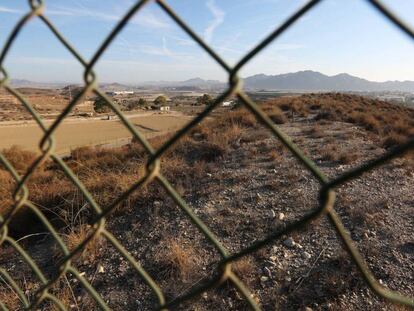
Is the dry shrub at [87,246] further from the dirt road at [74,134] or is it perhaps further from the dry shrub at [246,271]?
the dirt road at [74,134]

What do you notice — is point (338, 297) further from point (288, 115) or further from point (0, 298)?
point (288, 115)

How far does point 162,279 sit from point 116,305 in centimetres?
45

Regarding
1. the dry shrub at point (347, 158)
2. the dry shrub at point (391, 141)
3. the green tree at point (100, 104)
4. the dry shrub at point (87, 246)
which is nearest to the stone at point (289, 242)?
the dry shrub at point (87, 246)

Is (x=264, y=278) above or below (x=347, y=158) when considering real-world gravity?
below

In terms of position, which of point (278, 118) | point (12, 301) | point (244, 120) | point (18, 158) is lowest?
point (18, 158)

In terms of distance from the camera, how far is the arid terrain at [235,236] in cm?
290

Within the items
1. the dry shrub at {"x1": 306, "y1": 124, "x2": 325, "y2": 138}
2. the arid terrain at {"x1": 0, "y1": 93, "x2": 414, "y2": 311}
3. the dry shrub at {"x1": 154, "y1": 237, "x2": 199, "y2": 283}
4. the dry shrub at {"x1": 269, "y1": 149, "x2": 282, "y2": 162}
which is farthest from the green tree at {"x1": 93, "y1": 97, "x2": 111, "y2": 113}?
the dry shrub at {"x1": 306, "y1": 124, "x2": 325, "y2": 138}

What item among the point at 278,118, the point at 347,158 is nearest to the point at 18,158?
the point at 278,118

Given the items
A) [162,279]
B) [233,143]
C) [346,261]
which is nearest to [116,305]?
[162,279]

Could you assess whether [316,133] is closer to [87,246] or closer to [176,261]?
[176,261]

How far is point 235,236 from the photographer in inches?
151

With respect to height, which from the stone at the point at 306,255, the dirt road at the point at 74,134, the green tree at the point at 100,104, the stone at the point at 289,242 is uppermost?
the green tree at the point at 100,104

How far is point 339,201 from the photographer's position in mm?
4793

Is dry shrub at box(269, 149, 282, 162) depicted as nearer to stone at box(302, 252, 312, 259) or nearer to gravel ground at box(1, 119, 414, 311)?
gravel ground at box(1, 119, 414, 311)
